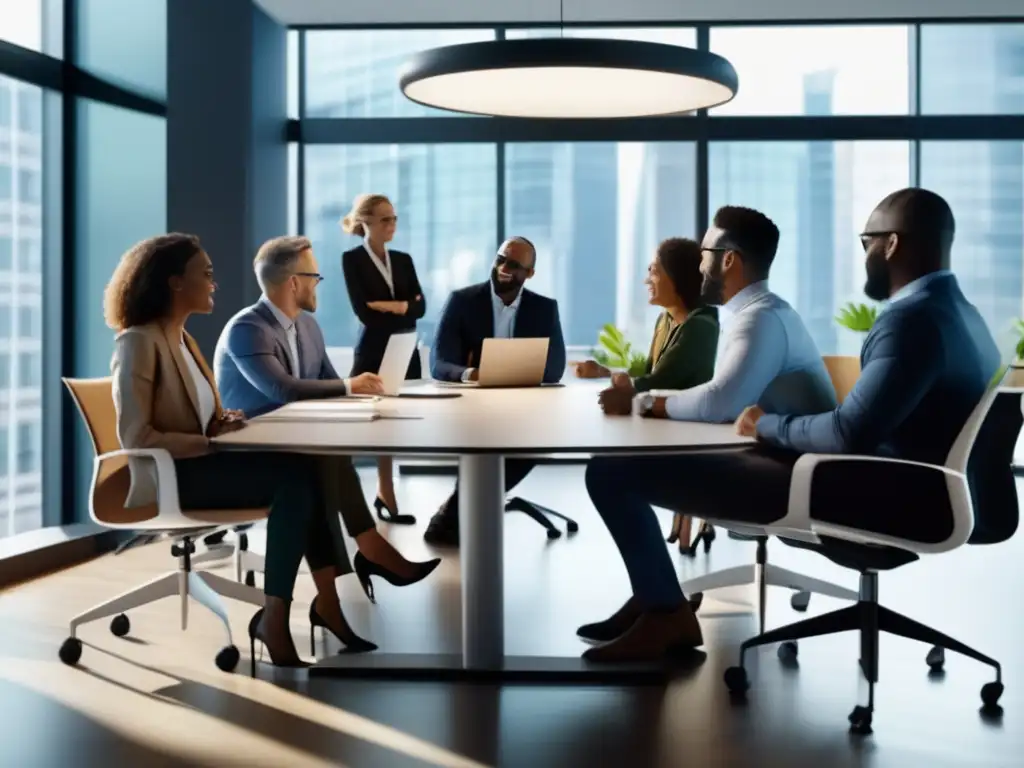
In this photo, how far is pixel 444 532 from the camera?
19.7 feet

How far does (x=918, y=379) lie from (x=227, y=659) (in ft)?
7.28

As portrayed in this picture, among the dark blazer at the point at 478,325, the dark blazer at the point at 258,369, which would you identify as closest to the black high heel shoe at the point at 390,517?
the dark blazer at the point at 478,325

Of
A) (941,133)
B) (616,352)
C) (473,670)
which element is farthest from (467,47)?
(941,133)

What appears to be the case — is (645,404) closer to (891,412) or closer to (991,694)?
(891,412)

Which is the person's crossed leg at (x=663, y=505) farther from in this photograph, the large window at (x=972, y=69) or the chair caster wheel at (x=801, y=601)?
the large window at (x=972, y=69)

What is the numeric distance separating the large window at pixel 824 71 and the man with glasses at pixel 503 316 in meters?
3.78

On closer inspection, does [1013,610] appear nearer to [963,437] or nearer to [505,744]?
[963,437]

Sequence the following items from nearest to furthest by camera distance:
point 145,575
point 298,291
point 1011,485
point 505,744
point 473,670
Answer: point 505,744 → point 1011,485 → point 473,670 → point 298,291 → point 145,575

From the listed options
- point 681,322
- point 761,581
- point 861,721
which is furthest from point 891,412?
point 681,322

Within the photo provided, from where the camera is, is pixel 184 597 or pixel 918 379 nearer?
pixel 918 379

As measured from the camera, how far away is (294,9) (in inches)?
328

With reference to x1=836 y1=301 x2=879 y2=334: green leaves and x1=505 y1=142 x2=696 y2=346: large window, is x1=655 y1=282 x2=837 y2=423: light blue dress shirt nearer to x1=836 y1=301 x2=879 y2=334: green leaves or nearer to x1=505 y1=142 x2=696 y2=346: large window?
x1=836 y1=301 x2=879 y2=334: green leaves

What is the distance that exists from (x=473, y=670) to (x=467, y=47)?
208cm

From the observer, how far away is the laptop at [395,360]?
173 inches
